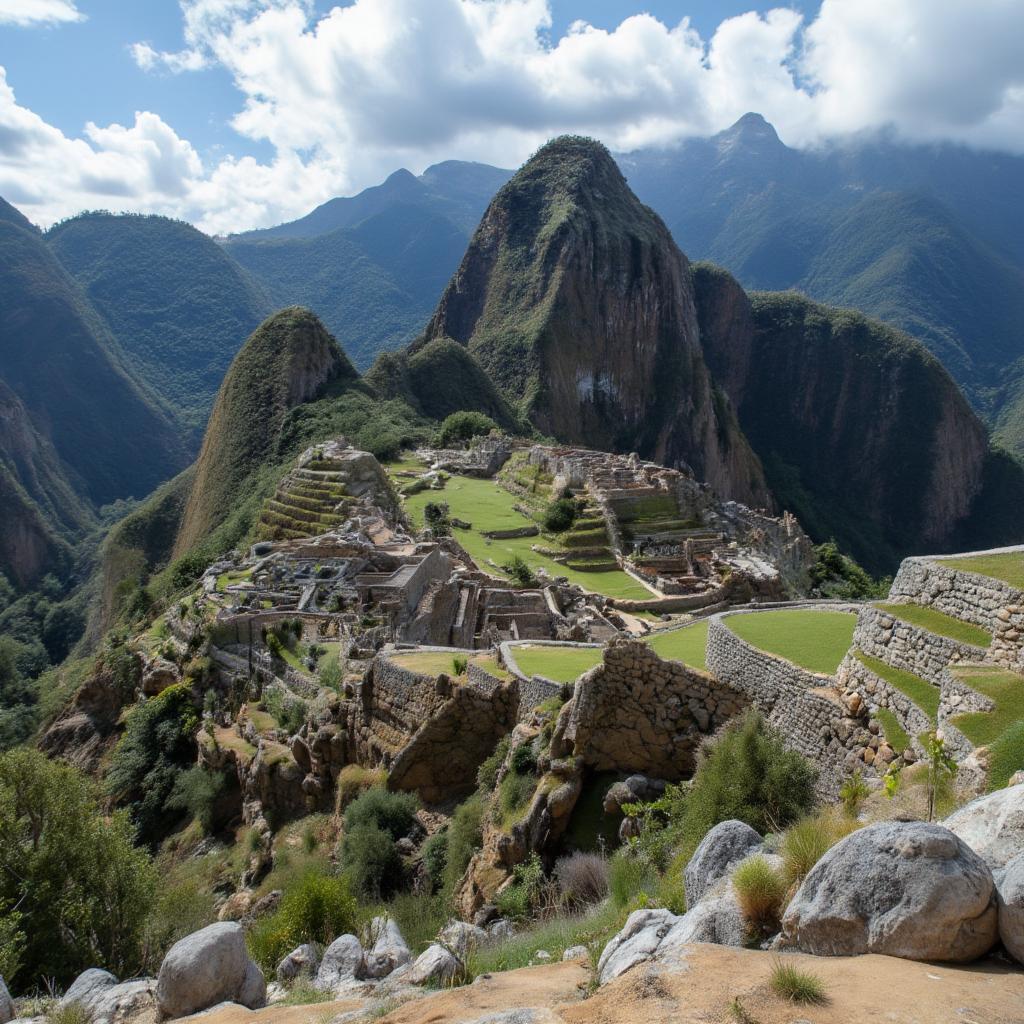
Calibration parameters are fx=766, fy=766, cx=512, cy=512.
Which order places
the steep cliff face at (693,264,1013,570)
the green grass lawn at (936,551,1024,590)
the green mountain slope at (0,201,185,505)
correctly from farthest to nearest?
1. the steep cliff face at (693,264,1013,570)
2. the green mountain slope at (0,201,185,505)
3. the green grass lawn at (936,551,1024,590)

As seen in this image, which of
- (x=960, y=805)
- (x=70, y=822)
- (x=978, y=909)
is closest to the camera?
(x=978, y=909)

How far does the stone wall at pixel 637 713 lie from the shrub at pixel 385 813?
10.4 feet

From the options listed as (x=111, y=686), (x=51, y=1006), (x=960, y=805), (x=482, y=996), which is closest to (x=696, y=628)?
(x=960, y=805)

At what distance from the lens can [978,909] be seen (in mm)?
3451

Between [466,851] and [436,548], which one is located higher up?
[436,548]

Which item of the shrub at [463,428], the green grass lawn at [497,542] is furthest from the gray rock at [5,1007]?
the shrub at [463,428]

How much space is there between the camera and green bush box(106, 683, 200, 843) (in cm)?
1727

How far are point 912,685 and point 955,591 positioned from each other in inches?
38.0

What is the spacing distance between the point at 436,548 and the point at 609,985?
23070mm

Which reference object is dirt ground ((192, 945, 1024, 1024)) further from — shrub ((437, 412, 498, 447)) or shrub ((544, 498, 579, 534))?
shrub ((437, 412, 498, 447))

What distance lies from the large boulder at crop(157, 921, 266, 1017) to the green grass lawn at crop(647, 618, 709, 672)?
17.0 ft

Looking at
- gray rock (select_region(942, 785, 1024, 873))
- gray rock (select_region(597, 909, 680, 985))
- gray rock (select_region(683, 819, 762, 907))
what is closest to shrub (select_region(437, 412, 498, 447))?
gray rock (select_region(683, 819, 762, 907))

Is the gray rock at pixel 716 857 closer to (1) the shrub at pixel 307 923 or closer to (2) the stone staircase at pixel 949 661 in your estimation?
(2) the stone staircase at pixel 949 661

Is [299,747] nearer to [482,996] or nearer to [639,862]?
[639,862]
